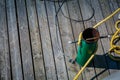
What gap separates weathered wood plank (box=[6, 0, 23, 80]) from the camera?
7.47ft

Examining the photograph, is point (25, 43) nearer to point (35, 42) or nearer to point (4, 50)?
point (35, 42)

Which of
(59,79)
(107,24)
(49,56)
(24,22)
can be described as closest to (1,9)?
(24,22)

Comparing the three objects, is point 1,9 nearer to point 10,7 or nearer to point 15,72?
point 10,7

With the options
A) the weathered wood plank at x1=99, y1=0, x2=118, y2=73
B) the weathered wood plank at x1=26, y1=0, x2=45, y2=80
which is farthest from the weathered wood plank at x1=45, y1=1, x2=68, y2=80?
the weathered wood plank at x1=99, y1=0, x2=118, y2=73

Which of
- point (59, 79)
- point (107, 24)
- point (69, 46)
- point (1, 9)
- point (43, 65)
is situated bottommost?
point (59, 79)

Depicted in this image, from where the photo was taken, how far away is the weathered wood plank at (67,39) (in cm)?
237

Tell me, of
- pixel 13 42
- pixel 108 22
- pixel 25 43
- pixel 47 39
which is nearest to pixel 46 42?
pixel 47 39

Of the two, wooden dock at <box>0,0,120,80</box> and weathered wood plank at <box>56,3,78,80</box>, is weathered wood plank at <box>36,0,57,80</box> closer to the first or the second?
wooden dock at <box>0,0,120,80</box>

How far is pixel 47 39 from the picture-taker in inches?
100

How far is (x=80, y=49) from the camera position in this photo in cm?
218

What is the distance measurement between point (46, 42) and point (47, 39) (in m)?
0.04

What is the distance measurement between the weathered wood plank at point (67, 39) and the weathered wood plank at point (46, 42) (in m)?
0.14

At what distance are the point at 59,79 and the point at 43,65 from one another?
0.21 meters

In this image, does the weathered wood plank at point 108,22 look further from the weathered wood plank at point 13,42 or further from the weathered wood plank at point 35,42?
the weathered wood plank at point 13,42
